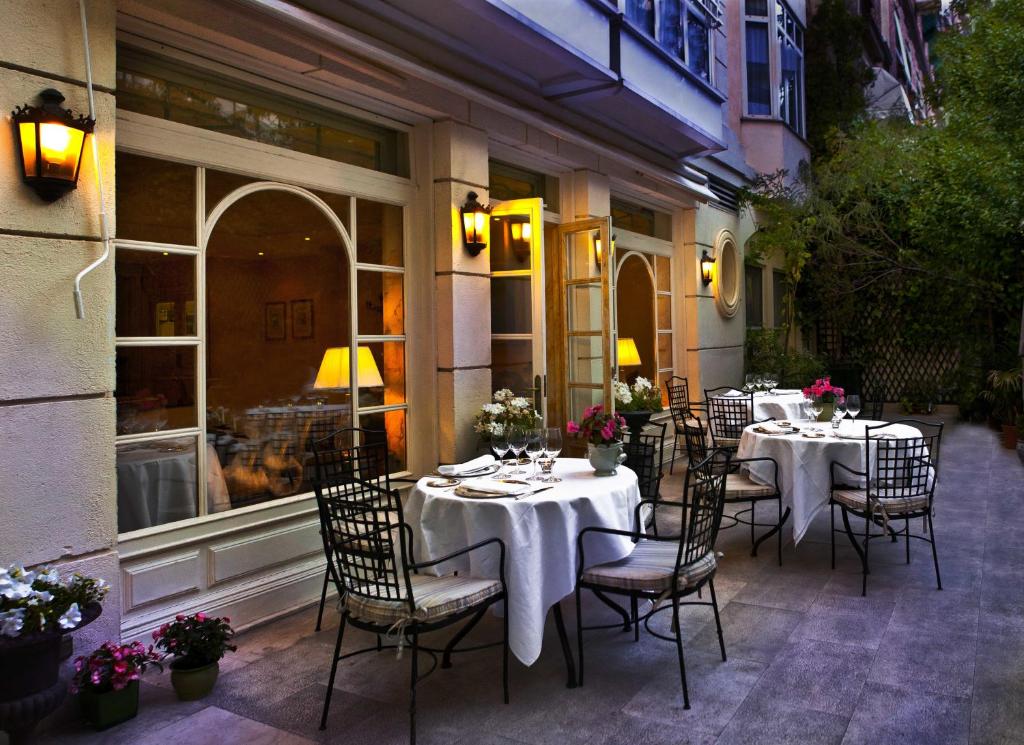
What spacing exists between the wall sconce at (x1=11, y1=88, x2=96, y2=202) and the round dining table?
195cm

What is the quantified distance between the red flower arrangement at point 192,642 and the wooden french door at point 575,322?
3.89 meters

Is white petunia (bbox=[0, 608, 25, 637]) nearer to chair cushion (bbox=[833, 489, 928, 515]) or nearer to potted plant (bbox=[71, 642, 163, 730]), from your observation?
potted plant (bbox=[71, 642, 163, 730])

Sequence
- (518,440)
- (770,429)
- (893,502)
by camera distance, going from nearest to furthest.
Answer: (518,440), (893,502), (770,429)

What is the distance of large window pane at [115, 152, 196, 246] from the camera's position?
12.4ft

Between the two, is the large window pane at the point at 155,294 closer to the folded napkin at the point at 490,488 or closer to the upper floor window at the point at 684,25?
the folded napkin at the point at 490,488

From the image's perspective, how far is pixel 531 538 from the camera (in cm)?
340

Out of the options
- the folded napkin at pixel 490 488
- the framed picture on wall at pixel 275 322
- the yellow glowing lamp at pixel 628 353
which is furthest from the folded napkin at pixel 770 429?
the framed picture on wall at pixel 275 322

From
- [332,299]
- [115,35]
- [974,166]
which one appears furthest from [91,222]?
[974,166]

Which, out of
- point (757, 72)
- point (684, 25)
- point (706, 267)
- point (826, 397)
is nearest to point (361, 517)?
point (826, 397)

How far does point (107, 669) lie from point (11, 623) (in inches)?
21.7

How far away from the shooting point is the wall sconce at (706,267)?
32.7ft

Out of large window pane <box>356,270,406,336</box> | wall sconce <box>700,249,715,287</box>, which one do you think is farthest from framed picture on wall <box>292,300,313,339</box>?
wall sconce <box>700,249,715,287</box>

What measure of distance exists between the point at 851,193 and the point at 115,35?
35.8 feet

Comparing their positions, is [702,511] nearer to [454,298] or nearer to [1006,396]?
[454,298]
